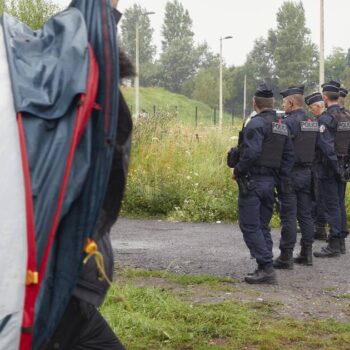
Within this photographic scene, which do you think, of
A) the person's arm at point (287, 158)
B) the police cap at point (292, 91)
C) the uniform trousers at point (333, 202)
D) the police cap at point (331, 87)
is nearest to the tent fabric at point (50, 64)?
the person's arm at point (287, 158)

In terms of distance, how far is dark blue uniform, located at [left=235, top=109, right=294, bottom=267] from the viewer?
7.24 meters

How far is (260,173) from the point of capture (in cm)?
741

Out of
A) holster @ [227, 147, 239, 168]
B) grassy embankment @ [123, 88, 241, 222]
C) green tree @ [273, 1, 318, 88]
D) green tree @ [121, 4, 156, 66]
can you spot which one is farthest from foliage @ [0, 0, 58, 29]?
green tree @ [121, 4, 156, 66]

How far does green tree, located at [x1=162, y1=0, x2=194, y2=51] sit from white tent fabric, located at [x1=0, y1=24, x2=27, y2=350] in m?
106

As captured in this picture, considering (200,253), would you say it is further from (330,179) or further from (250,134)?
(250,134)

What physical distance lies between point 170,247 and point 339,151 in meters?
2.51

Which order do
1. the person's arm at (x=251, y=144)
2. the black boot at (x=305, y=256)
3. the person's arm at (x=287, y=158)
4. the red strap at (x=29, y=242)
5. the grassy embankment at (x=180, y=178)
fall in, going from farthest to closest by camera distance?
the grassy embankment at (x=180, y=178)
the black boot at (x=305, y=256)
the person's arm at (x=287, y=158)
the person's arm at (x=251, y=144)
the red strap at (x=29, y=242)

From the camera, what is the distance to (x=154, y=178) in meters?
13.1

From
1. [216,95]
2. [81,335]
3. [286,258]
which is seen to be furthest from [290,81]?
[81,335]

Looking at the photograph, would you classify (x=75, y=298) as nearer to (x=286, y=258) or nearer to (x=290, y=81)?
(x=286, y=258)

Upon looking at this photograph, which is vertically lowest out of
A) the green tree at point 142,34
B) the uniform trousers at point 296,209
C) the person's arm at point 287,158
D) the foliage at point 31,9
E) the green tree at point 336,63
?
the uniform trousers at point 296,209

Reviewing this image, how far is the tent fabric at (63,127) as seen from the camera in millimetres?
2104

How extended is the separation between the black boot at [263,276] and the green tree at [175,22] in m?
101

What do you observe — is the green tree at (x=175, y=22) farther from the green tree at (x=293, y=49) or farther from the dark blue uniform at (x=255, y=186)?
the dark blue uniform at (x=255, y=186)
